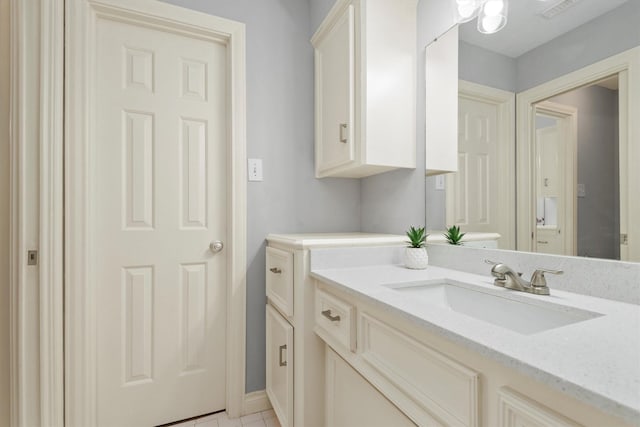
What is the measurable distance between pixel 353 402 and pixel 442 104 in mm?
1205

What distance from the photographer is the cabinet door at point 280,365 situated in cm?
124

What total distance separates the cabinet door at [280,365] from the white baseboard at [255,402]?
0.30 ft

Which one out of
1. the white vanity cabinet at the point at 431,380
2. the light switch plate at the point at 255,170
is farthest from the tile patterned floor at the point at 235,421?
the light switch plate at the point at 255,170

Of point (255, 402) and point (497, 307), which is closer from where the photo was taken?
point (497, 307)

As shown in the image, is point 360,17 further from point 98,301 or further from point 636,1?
point 98,301

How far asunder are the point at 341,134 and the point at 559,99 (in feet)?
2.69

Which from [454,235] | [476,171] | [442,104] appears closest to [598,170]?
[476,171]

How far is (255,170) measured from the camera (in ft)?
5.37

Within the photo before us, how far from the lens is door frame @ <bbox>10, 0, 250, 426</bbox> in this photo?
1265 mm

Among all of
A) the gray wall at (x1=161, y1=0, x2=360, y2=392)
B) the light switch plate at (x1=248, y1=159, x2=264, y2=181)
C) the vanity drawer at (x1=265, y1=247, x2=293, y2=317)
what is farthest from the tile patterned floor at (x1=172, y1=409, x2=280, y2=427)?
the light switch plate at (x1=248, y1=159, x2=264, y2=181)

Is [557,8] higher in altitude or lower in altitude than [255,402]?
higher

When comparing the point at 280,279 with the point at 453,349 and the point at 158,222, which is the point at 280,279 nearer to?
the point at 158,222
